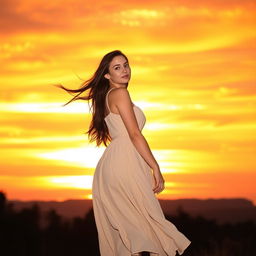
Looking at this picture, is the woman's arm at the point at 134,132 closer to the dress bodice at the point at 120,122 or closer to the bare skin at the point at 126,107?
the bare skin at the point at 126,107

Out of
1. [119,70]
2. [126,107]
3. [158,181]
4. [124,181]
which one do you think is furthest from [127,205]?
[119,70]

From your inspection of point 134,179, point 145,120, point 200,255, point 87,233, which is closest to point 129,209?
point 134,179

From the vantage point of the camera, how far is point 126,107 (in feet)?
25.7

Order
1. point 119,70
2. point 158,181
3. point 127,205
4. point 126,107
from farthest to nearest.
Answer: point 119,70, point 127,205, point 126,107, point 158,181

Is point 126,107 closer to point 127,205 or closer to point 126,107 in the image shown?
point 126,107

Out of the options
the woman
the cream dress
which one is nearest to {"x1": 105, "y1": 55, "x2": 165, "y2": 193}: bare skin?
the woman

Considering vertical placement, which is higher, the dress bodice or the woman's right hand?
the dress bodice

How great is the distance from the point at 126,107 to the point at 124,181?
784 millimetres

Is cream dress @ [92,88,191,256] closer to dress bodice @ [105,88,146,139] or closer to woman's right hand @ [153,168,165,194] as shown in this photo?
dress bodice @ [105,88,146,139]

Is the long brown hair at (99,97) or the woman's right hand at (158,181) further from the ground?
the long brown hair at (99,97)

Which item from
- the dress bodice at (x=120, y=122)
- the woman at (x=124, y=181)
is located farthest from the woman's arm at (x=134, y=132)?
the dress bodice at (x=120, y=122)

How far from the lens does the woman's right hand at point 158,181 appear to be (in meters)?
7.67

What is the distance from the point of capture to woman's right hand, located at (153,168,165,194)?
25.2ft

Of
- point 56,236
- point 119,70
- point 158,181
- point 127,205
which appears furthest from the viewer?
point 56,236
